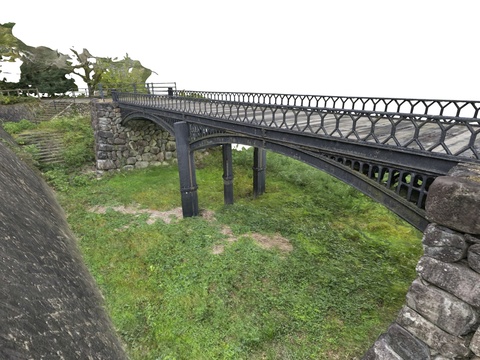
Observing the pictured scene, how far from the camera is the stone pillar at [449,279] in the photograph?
4016 millimetres

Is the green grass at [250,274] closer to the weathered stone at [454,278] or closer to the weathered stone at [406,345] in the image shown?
the weathered stone at [406,345]

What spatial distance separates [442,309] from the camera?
14.7ft

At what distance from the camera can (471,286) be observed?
4074mm

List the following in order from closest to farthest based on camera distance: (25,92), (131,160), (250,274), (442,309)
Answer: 1. (442,309)
2. (250,274)
3. (131,160)
4. (25,92)

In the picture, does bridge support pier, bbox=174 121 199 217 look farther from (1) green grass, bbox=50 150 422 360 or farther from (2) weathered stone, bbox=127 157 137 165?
(2) weathered stone, bbox=127 157 137 165

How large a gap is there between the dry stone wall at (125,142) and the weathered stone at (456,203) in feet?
67.4

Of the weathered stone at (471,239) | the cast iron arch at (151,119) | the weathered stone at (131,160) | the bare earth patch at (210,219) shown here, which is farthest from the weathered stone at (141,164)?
the weathered stone at (471,239)

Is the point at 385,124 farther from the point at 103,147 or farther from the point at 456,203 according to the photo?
the point at 103,147

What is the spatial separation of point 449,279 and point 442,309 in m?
0.58

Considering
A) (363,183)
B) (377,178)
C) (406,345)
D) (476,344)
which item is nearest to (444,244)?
(476,344)

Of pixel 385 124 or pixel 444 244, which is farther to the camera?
pixel 385 124

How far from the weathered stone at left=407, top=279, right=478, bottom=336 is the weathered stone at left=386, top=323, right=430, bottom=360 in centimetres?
56

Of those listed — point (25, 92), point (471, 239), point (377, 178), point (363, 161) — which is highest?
point (25, 92)

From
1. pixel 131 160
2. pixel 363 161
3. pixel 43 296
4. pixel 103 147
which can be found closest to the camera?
pixel 43 296
